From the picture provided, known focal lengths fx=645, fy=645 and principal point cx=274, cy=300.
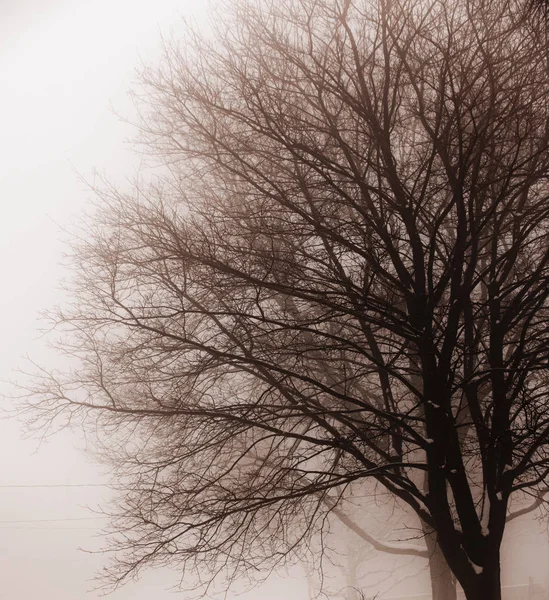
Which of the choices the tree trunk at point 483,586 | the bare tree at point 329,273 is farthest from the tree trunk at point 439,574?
the tree trunk at point 483,586

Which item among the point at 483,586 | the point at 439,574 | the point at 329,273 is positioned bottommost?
the point at 483,586

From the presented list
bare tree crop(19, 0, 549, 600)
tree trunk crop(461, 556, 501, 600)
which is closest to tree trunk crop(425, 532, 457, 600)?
bare tree crop(19, 0, 549, 600)

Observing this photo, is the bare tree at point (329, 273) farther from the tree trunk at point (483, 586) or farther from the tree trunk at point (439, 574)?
the tree trunk at point (439, 574)

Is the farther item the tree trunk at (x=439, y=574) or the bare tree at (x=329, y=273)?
the tree trunk at (x=439, y=574)

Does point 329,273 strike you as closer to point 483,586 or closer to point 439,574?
point 483,586

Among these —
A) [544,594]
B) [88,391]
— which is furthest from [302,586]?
[88,391]

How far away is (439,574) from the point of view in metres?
9.67

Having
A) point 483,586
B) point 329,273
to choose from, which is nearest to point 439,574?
point 483,586

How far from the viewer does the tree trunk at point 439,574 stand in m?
9.73

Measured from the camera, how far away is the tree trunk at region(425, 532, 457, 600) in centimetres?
973

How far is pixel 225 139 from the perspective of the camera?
776 centimetres

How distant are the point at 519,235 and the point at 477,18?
240cm

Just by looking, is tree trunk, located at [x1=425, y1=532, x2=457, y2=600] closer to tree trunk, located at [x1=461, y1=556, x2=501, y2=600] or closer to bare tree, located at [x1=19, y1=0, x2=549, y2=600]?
bare tree, located at [x1=19, y1=0, x2=549, y2=600]

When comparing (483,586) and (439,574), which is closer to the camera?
(483,586)
